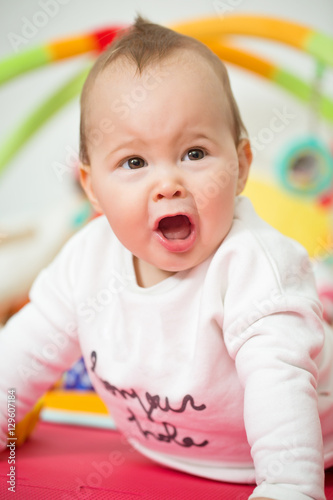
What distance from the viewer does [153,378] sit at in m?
0.69

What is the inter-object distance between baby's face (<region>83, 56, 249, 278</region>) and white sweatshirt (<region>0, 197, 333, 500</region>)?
0.16ft

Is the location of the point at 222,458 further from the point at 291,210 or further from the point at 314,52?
the point at 291,210

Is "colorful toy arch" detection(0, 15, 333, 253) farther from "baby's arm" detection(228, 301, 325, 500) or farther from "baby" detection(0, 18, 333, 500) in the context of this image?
Result: "baby's arm" detection(228, 301, 325, 500)

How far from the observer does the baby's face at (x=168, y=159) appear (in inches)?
25.0

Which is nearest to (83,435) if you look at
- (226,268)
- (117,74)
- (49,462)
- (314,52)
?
(49,462)

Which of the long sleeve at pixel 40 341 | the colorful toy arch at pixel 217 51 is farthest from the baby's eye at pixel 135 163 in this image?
the colorful toy arch at pixel 217 51

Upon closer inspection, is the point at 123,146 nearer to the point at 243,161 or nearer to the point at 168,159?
the point at 168,159

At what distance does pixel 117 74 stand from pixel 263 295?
0.31 metres

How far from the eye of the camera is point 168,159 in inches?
25.2

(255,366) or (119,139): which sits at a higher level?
(119,139)

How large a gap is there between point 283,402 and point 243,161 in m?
0.33

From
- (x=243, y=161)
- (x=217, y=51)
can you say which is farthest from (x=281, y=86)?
(x=243, y=161)

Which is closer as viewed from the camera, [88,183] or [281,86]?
[88,183]

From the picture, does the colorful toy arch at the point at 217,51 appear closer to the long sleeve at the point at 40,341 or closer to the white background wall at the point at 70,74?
the white background wall at the point at 70,74
